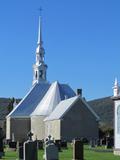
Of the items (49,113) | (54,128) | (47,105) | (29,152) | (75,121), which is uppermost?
(47,105)

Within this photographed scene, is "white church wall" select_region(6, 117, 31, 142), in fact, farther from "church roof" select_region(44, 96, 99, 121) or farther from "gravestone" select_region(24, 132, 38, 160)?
"gravestone" select_region(24, 132, 38, 160)

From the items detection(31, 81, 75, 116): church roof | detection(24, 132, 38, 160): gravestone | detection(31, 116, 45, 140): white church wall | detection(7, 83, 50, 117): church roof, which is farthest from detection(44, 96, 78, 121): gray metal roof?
detection(24, 132, 38, 160): gravestone

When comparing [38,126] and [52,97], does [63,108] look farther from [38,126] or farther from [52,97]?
[52,97]

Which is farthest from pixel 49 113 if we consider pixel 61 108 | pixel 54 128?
pixel 54 128

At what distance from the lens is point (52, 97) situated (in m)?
95.2

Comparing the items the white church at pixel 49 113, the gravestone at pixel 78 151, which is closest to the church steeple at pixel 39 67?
the white church at pixel 49 113

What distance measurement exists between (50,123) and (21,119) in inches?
468

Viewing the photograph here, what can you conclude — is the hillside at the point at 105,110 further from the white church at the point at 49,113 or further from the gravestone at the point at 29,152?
the gravestone at the point at 29,152

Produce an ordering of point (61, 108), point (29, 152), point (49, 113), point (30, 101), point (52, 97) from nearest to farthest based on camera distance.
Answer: point (29, 152), point (61, 108), point (49, 113), point (52, 97), point (30, 101)

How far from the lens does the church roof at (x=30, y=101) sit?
98250 millimetres

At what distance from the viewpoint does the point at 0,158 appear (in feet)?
117

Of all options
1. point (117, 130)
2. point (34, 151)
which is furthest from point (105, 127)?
point (34, 151)

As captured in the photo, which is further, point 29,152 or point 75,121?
point 75,121

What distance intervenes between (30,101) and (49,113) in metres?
8.18
